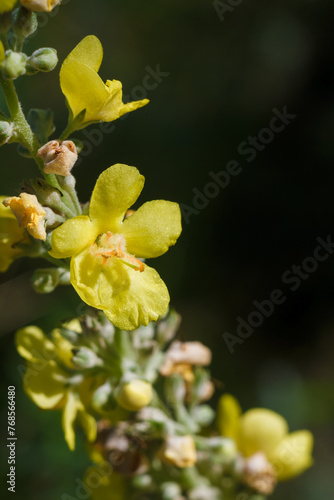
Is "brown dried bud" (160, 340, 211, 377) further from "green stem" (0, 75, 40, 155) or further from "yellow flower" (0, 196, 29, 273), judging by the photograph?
"green stem" (0, 75, 40, 155)

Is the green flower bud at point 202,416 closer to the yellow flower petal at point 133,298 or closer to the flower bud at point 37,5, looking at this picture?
the yellow flower petal at point 133,298

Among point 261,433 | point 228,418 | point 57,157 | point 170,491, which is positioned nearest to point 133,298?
point 57,157

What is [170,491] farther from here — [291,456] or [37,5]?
[37,5]

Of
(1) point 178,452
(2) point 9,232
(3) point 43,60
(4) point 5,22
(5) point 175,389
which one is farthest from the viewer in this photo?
(5) point 175,389

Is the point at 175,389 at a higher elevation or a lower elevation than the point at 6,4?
lower

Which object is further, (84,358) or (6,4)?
(84,358)

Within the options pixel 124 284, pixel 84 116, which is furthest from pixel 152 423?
pixel 84 116

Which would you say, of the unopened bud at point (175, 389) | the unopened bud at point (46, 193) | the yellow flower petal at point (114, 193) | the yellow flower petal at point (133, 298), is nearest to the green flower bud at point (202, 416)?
the unopened bud at point (175, 389)
